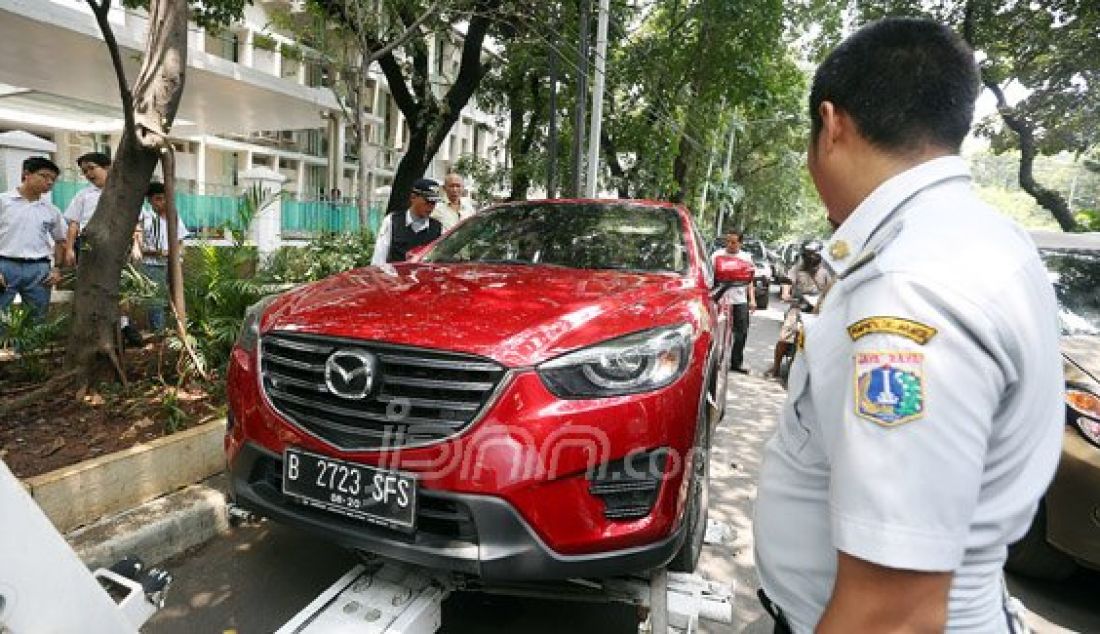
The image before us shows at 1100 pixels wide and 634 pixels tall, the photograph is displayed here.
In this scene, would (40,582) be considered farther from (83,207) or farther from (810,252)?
(810,252)

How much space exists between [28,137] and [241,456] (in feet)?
24.4

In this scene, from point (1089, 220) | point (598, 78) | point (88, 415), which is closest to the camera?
point (88, 415)

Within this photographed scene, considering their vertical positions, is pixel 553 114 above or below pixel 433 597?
above

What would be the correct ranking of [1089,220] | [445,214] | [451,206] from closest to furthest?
1. [445,214]
2. [451,206]
3. [1089,220]

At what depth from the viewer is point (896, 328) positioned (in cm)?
81

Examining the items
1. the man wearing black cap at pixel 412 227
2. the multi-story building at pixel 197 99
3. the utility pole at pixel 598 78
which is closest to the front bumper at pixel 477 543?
the man wearing black cap at pixel 412 227

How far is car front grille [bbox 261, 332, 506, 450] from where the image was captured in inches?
81.6

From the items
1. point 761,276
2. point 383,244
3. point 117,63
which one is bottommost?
point 761,276

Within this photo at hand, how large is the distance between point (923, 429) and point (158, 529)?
3.01 metres

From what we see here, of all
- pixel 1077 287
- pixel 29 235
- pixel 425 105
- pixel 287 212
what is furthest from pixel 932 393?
pixel 287 212

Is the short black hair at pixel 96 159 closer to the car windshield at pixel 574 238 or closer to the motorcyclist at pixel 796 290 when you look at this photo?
the car windshield at pixel 574 238

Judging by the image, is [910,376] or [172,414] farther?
[172,414]

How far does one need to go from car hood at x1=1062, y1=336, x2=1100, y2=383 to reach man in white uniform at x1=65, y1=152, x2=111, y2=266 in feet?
20.6

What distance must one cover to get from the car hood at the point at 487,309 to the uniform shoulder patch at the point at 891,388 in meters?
1.33
